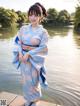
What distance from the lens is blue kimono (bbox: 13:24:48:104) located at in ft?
8.23

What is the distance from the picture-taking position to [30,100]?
8.70 feet

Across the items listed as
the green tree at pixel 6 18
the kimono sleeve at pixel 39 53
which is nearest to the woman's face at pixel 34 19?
the kimono sleeve at pixel 39 53

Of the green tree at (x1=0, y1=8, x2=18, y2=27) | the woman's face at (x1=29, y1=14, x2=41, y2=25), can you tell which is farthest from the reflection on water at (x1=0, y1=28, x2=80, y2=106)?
the green tree at (x1=0, y1=8, x2=18, y2=27)

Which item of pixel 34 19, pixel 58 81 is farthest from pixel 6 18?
pixel 34 19

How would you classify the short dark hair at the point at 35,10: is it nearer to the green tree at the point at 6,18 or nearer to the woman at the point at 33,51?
the woman at the point at 33,51

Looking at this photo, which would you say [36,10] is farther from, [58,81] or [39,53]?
[58,81]

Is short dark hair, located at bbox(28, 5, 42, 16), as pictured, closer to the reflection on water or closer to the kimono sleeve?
the kimono sleeve

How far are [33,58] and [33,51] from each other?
8cm

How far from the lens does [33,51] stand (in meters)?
2.49

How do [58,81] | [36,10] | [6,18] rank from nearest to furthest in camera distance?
[36,10] < [58,81] < [6,18]

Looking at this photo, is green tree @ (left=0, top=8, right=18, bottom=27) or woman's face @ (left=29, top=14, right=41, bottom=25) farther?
green tree @ (left=0, top=8, right=18, bottom=27)

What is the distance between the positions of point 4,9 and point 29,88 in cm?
2937

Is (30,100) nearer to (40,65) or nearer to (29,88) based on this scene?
(29,88)

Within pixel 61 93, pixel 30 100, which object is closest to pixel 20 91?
pixel 61 93
